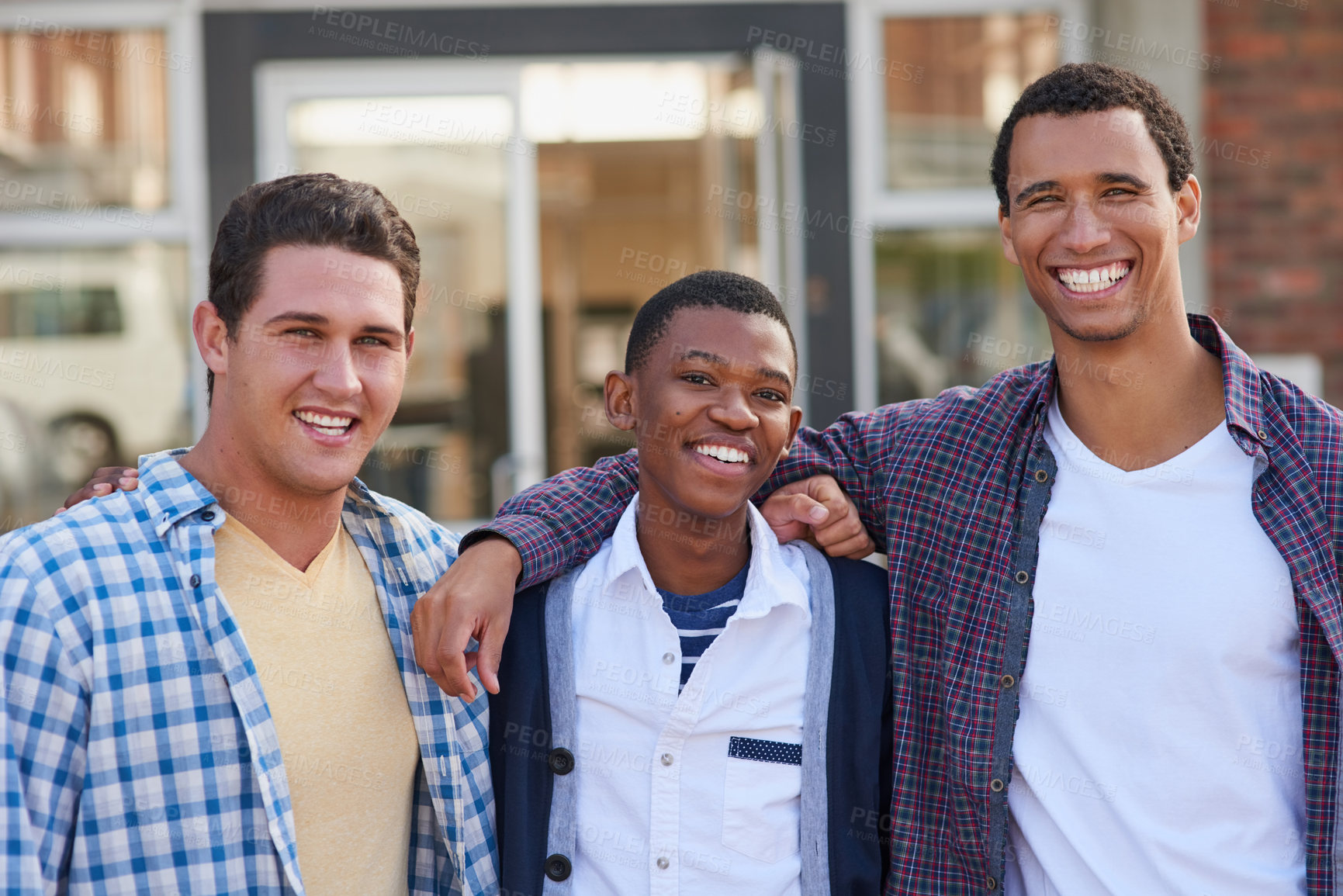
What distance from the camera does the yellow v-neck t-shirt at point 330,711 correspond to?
182cm

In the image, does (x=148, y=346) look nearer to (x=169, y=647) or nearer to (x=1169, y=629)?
(x=169, y=647)

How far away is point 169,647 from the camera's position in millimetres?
1724

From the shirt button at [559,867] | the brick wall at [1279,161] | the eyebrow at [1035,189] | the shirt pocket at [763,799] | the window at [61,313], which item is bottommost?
the shirt button at [559,867]

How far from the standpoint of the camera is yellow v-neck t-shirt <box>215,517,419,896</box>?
1823 mm

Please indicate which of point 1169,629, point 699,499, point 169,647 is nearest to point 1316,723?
point 1169,629

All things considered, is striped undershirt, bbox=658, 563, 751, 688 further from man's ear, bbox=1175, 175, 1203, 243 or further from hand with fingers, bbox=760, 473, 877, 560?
man's ear, bbox=1175, 175, 1203, 243

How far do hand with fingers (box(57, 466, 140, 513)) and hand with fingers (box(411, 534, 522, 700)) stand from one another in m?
0.48

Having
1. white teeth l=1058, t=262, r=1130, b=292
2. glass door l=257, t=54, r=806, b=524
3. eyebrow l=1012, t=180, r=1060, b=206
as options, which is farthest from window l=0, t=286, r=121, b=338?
white teeth l=1058, t=262, r=1130, b=292

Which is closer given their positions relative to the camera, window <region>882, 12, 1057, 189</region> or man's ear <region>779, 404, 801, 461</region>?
man's ear <region>779, 404, 801, 461</region>

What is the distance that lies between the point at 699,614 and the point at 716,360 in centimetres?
44

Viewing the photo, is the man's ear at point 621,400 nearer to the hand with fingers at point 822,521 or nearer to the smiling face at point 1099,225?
the hand with fingers at point 822,521

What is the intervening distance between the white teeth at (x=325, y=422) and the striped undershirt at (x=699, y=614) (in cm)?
62

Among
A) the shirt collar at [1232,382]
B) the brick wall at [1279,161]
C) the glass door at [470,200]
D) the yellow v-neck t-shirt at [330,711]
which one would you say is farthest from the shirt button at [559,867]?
the brick wall at [1279,161]

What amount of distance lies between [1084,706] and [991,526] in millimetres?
333
